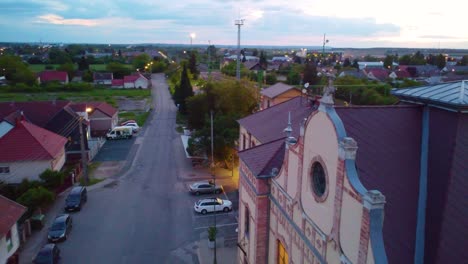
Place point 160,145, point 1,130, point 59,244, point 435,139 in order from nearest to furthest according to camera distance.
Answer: point 435,139 < point 59,244 < point 1,130 < point 160,145

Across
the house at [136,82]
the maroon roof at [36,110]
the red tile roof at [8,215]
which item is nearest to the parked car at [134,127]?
the maroon roof at [36,110]

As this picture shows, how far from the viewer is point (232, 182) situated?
115 ft

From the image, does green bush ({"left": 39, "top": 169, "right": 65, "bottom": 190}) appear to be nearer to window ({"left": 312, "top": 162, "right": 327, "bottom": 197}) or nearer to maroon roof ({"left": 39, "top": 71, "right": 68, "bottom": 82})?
window ({"left": 312, "top": 162, "right": 327, "bottom": 197})

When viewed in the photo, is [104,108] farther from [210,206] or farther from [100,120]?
[210,206]

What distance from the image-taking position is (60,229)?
25.1 metres

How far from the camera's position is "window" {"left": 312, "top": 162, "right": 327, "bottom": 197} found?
466 inches

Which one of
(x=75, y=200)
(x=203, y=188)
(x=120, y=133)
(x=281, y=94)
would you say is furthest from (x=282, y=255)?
(x=120, y=133)

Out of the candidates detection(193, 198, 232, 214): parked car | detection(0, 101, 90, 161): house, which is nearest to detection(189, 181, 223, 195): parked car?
detection(193, 198, 232, 214): parked car

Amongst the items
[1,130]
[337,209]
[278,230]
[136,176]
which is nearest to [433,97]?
[337,209]

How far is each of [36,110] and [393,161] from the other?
48.5 metres

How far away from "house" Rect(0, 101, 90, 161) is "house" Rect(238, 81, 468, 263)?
108 ft

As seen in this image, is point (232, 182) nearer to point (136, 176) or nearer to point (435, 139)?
point (136, 176)

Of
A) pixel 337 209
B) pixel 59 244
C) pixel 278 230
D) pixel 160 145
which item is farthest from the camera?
pixel 160 145

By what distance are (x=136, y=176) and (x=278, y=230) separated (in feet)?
79.9
